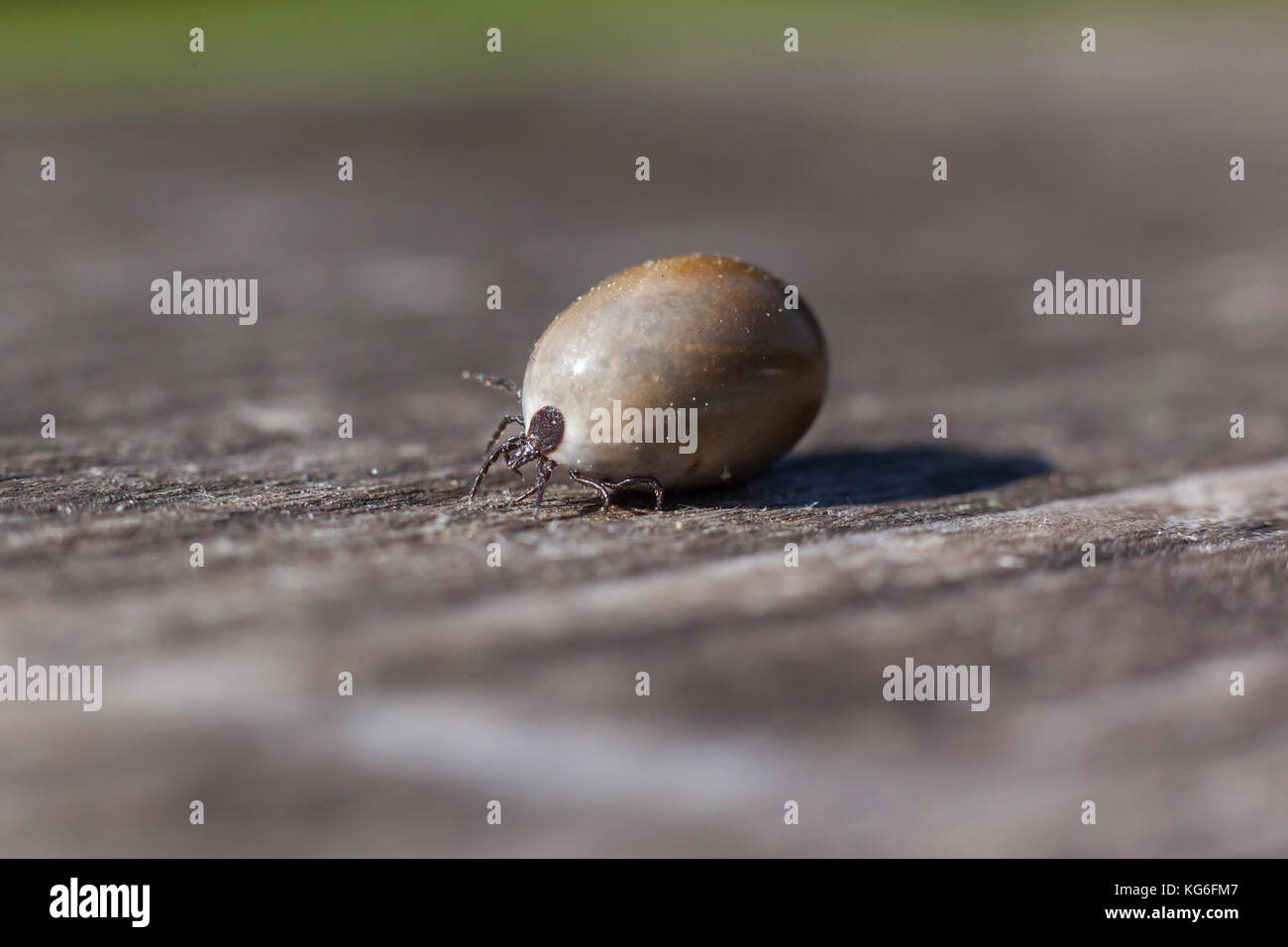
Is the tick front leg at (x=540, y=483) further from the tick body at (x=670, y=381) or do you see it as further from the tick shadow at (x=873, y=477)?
the tick shadow at (x=873, y=477)

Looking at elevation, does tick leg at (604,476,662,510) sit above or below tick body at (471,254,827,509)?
below

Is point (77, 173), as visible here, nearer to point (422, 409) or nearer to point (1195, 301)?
point (422, 409)

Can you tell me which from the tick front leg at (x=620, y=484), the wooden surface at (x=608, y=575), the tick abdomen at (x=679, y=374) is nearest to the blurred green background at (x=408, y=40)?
the wooden surface at (x=608, y=575)

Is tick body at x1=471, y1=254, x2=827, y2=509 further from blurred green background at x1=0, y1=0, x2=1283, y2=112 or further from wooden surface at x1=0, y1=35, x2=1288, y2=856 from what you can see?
blurred green background at x1=0, y1=0, x2=1283, y2=112

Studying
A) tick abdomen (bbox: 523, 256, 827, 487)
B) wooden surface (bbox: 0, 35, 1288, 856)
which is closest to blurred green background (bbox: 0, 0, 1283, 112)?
wooden surface (bbox: 0, 35, 1288, 856)

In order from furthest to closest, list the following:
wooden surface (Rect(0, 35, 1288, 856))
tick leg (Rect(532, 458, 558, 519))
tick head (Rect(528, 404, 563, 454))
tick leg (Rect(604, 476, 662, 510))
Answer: tick head (Rect(528, 404, 563, 454))
tick leg (Rect(604, 476, 662, 510))
tick leg (Rect(532, 458, 558, 519))
wooden surface (Rect(0, 35, 1288, 856))

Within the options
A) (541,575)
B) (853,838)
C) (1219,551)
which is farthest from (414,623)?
(1219,551)

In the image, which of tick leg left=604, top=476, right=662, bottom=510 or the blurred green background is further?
the blurred green background
